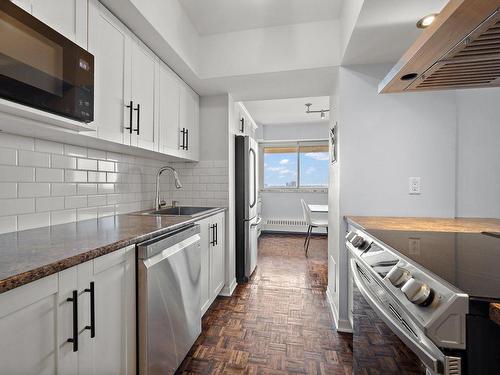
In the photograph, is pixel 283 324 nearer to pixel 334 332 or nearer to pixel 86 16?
pixel 334 332

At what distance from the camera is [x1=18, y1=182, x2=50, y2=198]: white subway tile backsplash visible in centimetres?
126

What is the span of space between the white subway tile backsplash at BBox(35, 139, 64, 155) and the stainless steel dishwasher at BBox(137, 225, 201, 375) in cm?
78

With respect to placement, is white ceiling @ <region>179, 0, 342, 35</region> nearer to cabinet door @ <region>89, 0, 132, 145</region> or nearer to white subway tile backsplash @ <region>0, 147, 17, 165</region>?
cabinet door @ <region>89, 0, 132, 145</region>

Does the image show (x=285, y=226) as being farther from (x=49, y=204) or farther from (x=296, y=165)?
(x=49, y=204)

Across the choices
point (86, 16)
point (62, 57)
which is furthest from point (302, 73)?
point (62, 57)

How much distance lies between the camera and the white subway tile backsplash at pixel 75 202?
150 cm

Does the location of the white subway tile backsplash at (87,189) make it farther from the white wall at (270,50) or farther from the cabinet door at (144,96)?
the white wall at (270,50)

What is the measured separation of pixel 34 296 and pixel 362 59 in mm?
2271

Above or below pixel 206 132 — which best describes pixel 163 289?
below

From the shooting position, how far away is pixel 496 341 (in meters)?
0.54

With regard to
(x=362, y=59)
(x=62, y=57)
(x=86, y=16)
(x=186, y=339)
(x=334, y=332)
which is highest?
(x=362, y=59)

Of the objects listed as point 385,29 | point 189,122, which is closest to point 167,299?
point 189,122

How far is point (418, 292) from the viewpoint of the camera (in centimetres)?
67

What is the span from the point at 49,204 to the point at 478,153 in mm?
2839
